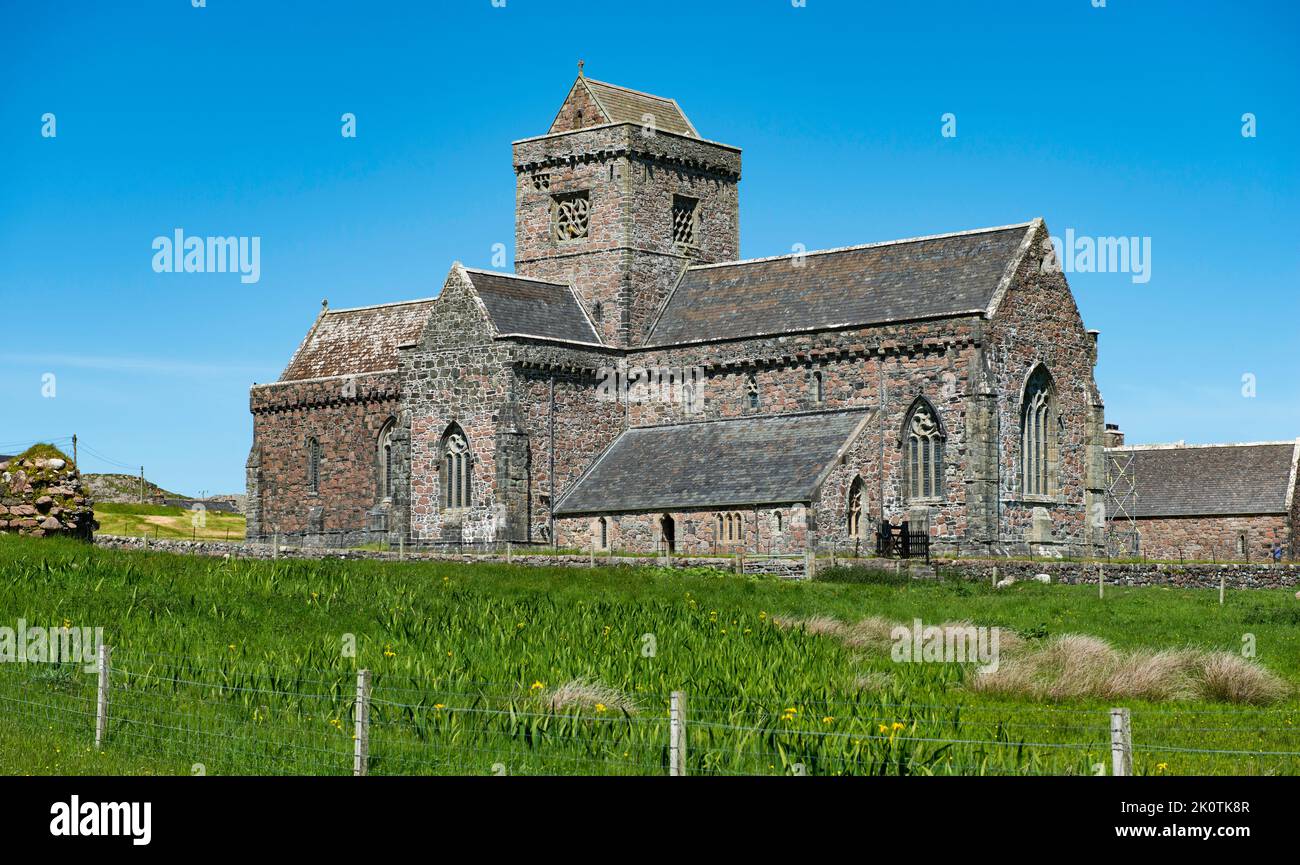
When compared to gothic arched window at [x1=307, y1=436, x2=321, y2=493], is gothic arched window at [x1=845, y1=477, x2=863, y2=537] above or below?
below

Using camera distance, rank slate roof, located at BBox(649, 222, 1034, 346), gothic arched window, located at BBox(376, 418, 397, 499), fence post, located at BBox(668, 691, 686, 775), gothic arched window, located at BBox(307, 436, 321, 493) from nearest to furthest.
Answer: fence post, located at BBox(668, 691, 686, 775)
slate roof, located at BBox(649, 222, 1034, 346)
gothic arched window, located at BBox(376, 418, 397, 499)
gothic arched window, located at BBox(307, 436, 321, 493)

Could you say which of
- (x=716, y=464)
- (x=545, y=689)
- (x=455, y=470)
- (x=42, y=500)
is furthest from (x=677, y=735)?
(x=455, y=470)

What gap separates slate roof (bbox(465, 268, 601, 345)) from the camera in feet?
184

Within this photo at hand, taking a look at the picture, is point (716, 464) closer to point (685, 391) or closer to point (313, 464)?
point (685, 391)

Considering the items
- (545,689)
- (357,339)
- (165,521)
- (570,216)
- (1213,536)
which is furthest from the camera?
(165,521)

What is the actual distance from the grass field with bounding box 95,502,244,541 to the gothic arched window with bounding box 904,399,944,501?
34.3 m

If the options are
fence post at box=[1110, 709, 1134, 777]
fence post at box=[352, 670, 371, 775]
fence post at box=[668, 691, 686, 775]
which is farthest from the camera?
fence post at box=[352, 670, 371, 775]

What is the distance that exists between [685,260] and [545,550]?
572 inches

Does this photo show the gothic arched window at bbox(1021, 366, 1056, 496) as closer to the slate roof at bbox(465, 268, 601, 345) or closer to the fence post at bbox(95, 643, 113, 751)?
the slate roof at bbox(465, 268, 601, 345)

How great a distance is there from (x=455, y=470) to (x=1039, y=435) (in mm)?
18995

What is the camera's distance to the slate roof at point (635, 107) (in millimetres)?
60844

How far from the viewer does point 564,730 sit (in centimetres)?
1825

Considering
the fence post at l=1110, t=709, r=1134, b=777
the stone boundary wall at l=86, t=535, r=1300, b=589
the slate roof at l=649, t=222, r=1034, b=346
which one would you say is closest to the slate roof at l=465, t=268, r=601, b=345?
the slate roof at l=649, t=222, r=1034, b=346
